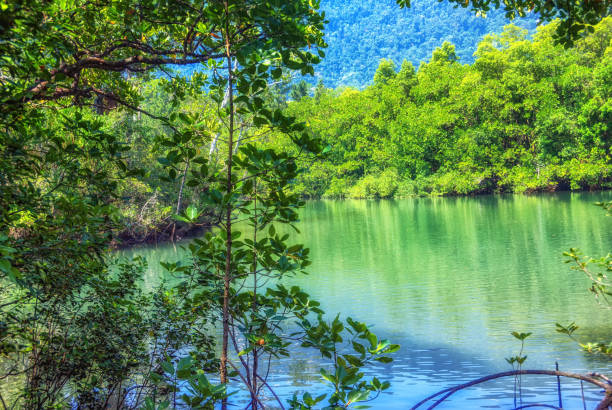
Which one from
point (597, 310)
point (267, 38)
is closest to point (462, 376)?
point (597, 310)

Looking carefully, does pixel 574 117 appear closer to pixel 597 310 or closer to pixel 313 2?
pixel 597 310

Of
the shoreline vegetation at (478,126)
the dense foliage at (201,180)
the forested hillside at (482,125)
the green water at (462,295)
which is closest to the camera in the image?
the dense foliage at (201,180)

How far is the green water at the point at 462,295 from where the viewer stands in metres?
6.83

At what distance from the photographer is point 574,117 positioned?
3938 cm

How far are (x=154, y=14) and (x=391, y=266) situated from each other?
12.8m

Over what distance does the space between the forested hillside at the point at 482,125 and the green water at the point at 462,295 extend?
16511 millimetres

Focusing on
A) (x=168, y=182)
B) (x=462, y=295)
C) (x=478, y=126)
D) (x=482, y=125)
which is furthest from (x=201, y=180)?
(x=478, y=126)

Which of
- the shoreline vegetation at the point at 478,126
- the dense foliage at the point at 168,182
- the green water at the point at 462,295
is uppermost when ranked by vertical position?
the shoreline vegetation at the point at 478,126

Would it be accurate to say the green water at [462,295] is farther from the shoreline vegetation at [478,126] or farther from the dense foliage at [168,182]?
the shoreline vegetation at [478,126]

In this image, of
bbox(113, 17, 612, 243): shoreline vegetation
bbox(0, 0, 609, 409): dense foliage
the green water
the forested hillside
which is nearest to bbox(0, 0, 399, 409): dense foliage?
bbox(0, 0, 609, 409): dense foliage

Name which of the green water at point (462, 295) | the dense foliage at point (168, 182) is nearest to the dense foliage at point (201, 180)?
the dense foliage at point (168, 182)

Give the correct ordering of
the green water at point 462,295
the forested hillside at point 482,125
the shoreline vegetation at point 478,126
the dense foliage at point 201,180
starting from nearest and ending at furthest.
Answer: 1. the dense foliage at point 201,180
2. the green water at point 462,295
3. the shoreline vegetation at point 478,126
4. the forested hillside at point 482,125

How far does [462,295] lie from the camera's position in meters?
11.3

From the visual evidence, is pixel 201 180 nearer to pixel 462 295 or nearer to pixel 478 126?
pixel 462 295
